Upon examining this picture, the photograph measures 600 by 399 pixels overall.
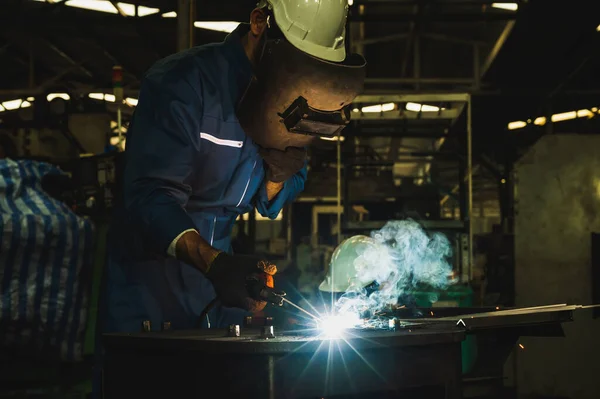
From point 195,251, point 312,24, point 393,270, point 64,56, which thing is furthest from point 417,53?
point 195,251

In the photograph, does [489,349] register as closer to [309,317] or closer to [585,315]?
[309,317]

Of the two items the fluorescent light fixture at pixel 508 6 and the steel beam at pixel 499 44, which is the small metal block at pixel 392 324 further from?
the fluorescent light fixture at pixel 508 6

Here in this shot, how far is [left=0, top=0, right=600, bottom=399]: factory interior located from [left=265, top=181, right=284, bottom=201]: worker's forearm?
1.38 feet

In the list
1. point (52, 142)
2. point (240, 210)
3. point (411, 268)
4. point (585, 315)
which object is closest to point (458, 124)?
point (585, 315)

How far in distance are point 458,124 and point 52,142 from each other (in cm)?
414

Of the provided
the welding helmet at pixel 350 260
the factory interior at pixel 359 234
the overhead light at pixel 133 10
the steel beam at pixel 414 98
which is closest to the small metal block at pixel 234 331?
the factory interior at pixel 359 234

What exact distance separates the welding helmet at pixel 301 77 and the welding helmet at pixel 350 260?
2.47 metres

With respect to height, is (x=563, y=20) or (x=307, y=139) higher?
(x=563, y=20)

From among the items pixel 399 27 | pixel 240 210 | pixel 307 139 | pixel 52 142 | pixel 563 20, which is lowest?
pixel 240 210

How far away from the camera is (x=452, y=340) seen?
1728 mm

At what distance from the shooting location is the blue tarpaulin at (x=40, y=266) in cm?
354

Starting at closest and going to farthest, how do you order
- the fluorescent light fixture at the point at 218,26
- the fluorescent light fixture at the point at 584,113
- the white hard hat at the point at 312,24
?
the white hard hat at the point at 312,24 < the fluorescent light fixture at the point at 218,26 < the fluorescent light fixture at the point at 584,113

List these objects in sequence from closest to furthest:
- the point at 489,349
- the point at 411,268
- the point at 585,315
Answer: the point at 489,349 < the point at 411,268 < the point at 585,315

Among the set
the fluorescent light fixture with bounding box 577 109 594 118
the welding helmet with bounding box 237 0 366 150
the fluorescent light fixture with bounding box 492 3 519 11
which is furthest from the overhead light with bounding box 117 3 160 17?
the fluorescent light fixture with bounding box 577 109 594 118
